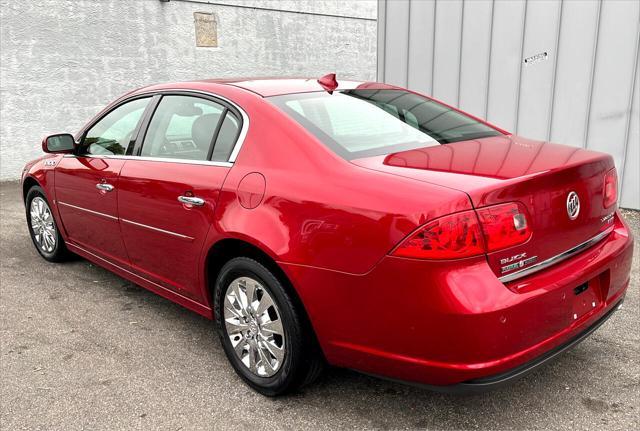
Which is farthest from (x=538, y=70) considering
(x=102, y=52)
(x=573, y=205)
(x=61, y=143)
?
(x=102, y=52)

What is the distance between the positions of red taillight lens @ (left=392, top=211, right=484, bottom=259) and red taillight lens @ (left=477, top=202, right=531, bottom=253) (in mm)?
37

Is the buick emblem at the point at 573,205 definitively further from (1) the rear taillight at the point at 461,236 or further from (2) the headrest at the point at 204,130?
(2) the headrest at the point at 204,130

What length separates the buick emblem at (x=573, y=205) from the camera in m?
2.20

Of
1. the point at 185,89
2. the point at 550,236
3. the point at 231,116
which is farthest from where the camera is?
the point at 185,89

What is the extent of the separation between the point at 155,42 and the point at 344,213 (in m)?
8.40

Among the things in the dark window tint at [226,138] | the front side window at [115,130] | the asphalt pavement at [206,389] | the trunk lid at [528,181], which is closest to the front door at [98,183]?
the front side window at [115,130]

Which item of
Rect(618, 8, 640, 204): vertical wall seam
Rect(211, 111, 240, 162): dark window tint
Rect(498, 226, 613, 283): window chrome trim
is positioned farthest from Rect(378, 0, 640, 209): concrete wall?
Rect(211, 111, 240, 162): dark window tint

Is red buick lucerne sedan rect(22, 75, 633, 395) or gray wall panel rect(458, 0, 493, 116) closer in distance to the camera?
red buick lucerne sedan rect(22, 75, 633, 395)

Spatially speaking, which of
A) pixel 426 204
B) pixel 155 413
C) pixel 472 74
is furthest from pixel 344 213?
pixel 472 74

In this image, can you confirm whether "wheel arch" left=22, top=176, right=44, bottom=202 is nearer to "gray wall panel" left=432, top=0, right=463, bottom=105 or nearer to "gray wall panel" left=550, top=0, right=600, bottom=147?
"gray wall panel" left=432, top=0, right=463, bottom=105

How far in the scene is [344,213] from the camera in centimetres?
213

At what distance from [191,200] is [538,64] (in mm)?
5245

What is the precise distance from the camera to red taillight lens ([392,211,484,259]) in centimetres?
191

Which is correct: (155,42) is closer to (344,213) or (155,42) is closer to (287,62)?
(287,62)
